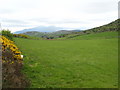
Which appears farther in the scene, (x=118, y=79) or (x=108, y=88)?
(x=118, y=79)

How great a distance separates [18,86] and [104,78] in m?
5.50

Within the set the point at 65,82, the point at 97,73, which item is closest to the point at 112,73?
the point at 97,73

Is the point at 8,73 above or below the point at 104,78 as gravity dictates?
above

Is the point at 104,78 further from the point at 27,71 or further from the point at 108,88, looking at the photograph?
the point at 27,71

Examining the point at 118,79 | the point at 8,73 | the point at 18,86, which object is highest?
the point at 8,73

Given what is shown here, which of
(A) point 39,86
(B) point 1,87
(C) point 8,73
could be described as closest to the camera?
(B) point 1,87

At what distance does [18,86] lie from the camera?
5719 mm

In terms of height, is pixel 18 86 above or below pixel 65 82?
above

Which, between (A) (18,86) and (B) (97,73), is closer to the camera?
(A) (18,86)

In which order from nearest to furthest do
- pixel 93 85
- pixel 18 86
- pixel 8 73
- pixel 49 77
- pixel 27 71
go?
1. pixel 18 86
2. pixel 8 73
3. pixel 93 85
4. pixel 49 77
5. pixel 27 71

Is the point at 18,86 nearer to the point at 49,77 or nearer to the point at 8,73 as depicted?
the point at 8,73

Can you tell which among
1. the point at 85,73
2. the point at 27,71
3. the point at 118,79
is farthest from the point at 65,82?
the point at 118,79

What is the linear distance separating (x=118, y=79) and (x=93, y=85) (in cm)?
224

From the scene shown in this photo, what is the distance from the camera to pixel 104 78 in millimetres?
8367
